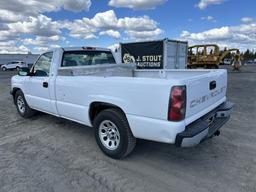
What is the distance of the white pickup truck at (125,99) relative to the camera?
9.84 feet

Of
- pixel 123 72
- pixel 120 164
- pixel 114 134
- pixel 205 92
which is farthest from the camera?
pixel 123 72

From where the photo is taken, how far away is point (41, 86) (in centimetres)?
513

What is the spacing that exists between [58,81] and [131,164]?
7.15 ft

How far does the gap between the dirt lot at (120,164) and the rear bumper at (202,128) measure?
0.56 meters

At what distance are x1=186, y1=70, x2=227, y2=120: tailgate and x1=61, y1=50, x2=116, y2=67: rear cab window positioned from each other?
278 centimetres

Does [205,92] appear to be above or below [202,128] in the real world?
above

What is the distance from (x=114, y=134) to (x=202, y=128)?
142 centimetres

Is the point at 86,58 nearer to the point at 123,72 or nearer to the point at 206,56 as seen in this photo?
the point at 123,72

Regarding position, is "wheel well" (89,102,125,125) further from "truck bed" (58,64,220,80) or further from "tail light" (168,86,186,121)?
"tail light" (168,86,186,121)

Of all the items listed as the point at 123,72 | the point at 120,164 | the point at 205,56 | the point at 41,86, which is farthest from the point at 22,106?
the point at 205,56

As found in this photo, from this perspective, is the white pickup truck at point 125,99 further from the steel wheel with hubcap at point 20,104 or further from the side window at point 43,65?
the steel wheel with hubcap at point 20,104

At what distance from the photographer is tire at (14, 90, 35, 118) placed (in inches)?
241

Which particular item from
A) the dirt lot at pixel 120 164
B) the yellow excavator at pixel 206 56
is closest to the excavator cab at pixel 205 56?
the yellow excavator at pixel 206 56

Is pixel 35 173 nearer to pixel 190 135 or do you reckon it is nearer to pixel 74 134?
pixel 74 134
